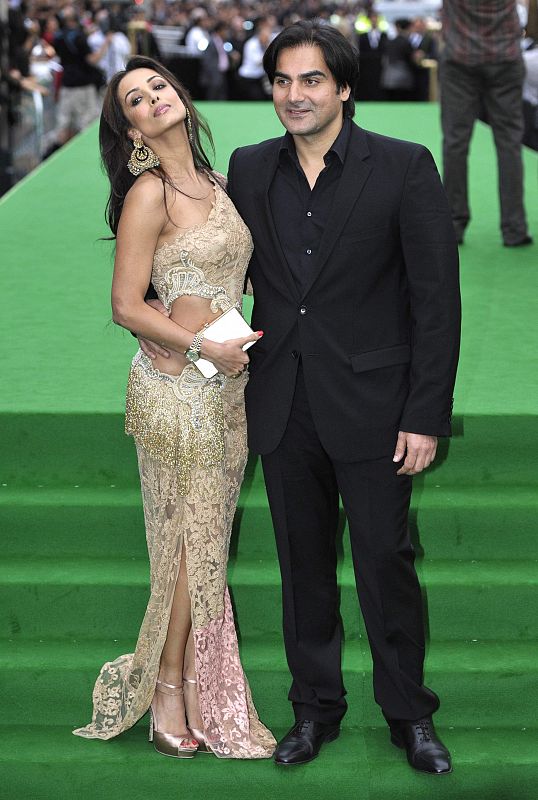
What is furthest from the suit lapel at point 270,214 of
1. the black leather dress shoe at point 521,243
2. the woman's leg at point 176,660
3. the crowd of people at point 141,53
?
the crowd of people at point 141,53

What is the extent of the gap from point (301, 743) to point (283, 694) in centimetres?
27

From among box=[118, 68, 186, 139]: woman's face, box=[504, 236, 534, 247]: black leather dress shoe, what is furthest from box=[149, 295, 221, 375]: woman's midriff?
box=[504, 236, 534, 247]: black leather dress shoe

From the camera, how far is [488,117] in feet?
22.3

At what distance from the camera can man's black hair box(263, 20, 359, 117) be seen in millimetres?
3041

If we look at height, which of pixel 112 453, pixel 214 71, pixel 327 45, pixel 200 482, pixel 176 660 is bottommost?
pixel 214 71

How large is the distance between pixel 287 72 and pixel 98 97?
11.2 meters

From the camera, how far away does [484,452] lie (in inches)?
163

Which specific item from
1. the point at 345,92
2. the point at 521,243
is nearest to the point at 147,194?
the point at 345,92

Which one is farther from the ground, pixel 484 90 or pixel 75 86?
Answer: pixel 484 90

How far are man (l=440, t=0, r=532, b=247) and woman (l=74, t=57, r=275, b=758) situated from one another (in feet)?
12.1

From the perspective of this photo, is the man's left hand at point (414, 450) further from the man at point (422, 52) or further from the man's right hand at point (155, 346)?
the man at point (422, 52)

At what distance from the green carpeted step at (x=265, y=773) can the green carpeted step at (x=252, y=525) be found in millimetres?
650

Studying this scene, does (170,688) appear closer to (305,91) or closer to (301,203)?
(301,203)

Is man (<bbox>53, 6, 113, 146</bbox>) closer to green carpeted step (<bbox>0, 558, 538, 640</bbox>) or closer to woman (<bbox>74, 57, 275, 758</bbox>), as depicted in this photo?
green carpeted step (<bbox>0, 558, 538, 640</bbox>)
